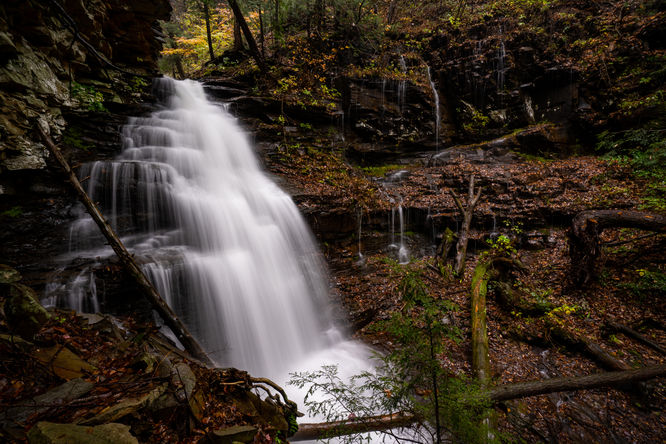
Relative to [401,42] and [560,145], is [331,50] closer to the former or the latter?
[401,42]

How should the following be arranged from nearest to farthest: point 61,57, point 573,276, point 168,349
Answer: point 168,349, point 573,276, point 61,57

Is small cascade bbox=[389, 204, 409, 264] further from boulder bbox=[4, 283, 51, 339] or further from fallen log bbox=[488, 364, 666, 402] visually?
boulder bbox=[4, 283, 51, 339]

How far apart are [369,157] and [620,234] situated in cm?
940

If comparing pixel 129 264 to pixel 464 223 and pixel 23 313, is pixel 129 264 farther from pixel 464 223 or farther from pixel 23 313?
pixel 464 223

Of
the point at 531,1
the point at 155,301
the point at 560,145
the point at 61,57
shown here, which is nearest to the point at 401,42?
the point at 531,1

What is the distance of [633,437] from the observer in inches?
136

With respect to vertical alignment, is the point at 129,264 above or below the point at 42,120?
below

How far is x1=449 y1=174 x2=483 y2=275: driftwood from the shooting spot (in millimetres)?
7815

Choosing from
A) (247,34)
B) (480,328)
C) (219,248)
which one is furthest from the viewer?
(247,34)

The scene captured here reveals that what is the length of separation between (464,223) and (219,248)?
7.84 m

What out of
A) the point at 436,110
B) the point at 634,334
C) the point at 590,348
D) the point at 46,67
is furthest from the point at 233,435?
the point at 436,110

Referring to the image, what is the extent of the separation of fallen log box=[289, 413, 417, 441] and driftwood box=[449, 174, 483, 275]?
5414 mm

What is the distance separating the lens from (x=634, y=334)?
15.4 ft

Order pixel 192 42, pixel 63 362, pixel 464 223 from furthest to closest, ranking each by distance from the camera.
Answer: pixel 192 42, pixel 464 223, pixel 63 362
